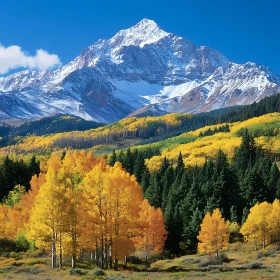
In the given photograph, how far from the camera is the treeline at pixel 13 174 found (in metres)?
113

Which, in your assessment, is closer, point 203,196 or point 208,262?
point 208,262

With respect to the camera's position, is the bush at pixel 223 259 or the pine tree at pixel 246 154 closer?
the bush at pixel 223 259

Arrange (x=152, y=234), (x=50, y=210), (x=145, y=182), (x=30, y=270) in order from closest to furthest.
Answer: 1. (x=30, y=270)
2. (x=50, y=210)
3. (x=152, y=234)
4. (x=145, y=182)

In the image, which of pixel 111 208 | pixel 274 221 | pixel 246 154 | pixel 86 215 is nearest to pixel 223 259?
pixel 274 221

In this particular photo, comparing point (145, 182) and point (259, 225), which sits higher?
point (145, 182)

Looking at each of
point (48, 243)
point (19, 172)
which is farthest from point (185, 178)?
point (48, 243)

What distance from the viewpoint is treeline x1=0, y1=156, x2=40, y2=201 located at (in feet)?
370

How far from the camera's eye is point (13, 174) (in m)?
117

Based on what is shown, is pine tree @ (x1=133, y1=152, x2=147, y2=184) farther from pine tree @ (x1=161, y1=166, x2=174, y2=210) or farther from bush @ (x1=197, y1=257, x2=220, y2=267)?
bush @ (x1=197, y1=257, x2=220, y2=267)

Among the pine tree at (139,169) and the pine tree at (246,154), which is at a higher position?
the pine tree at (246,154)

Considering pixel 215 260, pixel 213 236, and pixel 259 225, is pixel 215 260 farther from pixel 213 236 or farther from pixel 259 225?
pixel 259 225

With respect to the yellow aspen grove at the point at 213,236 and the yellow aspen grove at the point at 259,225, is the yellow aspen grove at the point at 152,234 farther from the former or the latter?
the yellow aspen grove at the point at 259,225

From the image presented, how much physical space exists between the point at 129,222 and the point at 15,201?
2090 inches

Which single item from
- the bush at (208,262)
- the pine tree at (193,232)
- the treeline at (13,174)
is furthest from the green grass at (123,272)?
the treeline at (13,174)
